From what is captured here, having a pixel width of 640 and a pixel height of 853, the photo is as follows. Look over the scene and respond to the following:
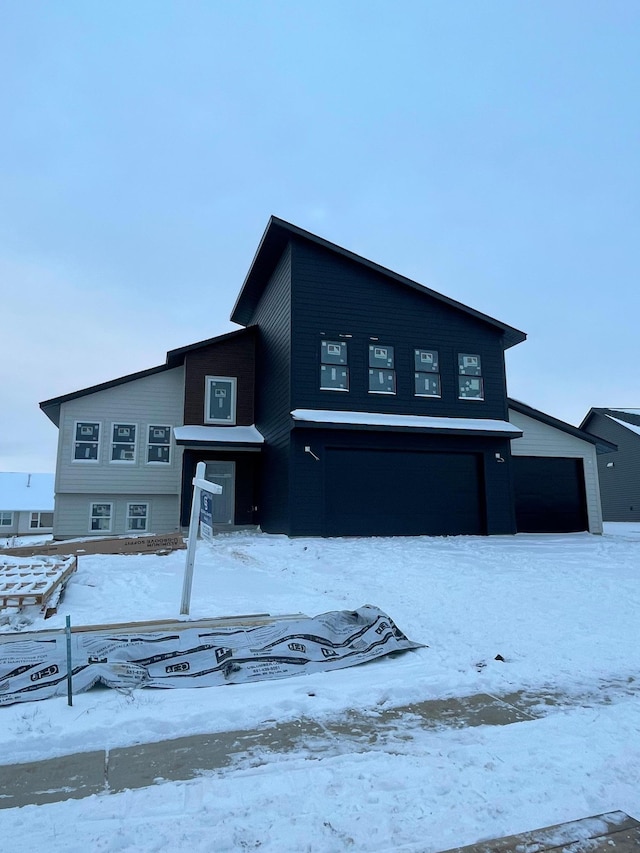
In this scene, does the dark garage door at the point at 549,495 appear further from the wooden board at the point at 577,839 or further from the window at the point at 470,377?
the wooden board at the point at 577,839

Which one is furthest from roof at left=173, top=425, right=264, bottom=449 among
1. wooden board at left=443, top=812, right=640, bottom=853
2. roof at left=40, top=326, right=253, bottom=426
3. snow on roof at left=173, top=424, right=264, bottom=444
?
wooden board at left=443, top=812, right=640, bottom=853

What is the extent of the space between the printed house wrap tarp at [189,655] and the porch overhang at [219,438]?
36.7 ft

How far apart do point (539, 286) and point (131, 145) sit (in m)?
28.2

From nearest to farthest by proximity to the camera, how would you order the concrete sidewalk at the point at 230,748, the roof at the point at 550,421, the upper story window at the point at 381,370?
the concrete sidewalk at the point at 230,748, the upper story window at the point at 381,370, the roof at the point at 550,421

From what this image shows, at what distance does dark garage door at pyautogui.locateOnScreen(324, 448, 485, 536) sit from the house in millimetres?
39

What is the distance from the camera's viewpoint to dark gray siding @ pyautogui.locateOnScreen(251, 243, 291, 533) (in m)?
14.7

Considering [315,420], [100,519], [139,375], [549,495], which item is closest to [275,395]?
[315,420]

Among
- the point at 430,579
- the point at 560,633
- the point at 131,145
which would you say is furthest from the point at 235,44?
the point at 560,633

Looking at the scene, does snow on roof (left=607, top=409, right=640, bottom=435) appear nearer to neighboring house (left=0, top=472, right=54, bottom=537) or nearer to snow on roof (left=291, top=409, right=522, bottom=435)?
snow on roof (left=291, top=409, right=522, bottom=435)

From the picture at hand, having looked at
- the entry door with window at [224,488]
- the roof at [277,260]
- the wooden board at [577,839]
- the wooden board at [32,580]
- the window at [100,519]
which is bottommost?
the wooden board at [577,839]

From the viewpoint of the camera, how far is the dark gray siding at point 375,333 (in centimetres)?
1485

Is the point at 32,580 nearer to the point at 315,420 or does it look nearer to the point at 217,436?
the point at 315,420

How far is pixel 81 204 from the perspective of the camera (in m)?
26.1

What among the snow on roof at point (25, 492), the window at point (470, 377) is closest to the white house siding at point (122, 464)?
the window at point (470, 377)
